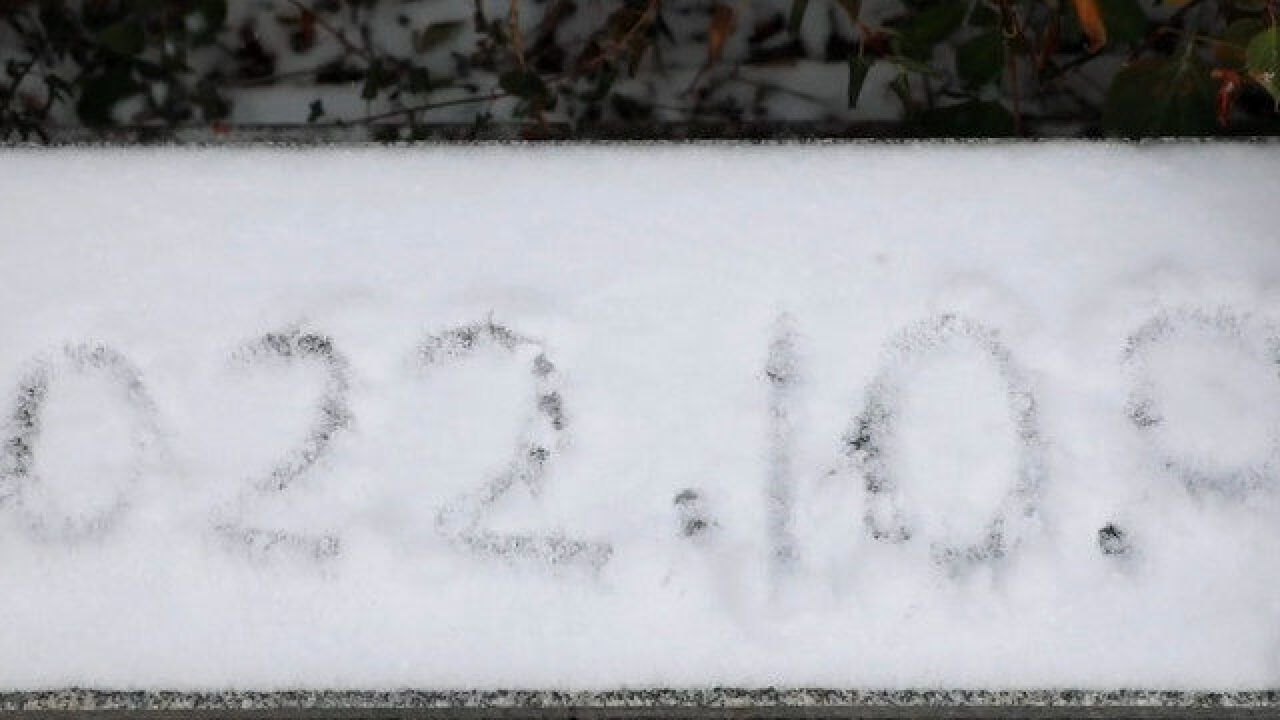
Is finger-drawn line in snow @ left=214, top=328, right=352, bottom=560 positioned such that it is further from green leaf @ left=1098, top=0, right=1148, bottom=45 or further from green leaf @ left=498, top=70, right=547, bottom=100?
green leaf @ left=1098, top=0, right=1148, bottom=45

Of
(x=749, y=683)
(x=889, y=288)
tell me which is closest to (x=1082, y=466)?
(x=889, y=288)

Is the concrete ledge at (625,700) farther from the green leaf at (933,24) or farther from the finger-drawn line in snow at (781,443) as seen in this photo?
the green leaf at (933,24)

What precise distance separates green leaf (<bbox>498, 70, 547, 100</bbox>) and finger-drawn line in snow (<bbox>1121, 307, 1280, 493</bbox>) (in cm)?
64

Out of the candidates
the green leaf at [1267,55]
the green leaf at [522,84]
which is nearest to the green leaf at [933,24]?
Answer: the green leaf at [1267,55]

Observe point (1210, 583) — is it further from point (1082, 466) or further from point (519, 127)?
point (519, 127)

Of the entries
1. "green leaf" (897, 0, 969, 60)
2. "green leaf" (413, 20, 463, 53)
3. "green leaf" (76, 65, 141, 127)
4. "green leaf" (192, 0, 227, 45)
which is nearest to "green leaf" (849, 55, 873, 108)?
"green leaf" (897, 0, 969, 60)

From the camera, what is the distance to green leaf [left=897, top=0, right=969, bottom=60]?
0.98 m

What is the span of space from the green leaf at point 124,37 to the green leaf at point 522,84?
0.37 meters

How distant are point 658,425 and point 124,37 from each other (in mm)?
706

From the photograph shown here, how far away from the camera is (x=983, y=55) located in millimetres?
995

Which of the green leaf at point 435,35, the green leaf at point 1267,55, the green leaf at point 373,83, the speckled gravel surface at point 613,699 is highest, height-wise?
the green leaf at point 435,35

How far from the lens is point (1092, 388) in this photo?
836mm

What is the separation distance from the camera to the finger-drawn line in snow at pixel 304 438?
84 centimetres

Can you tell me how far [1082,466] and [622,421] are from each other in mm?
358
